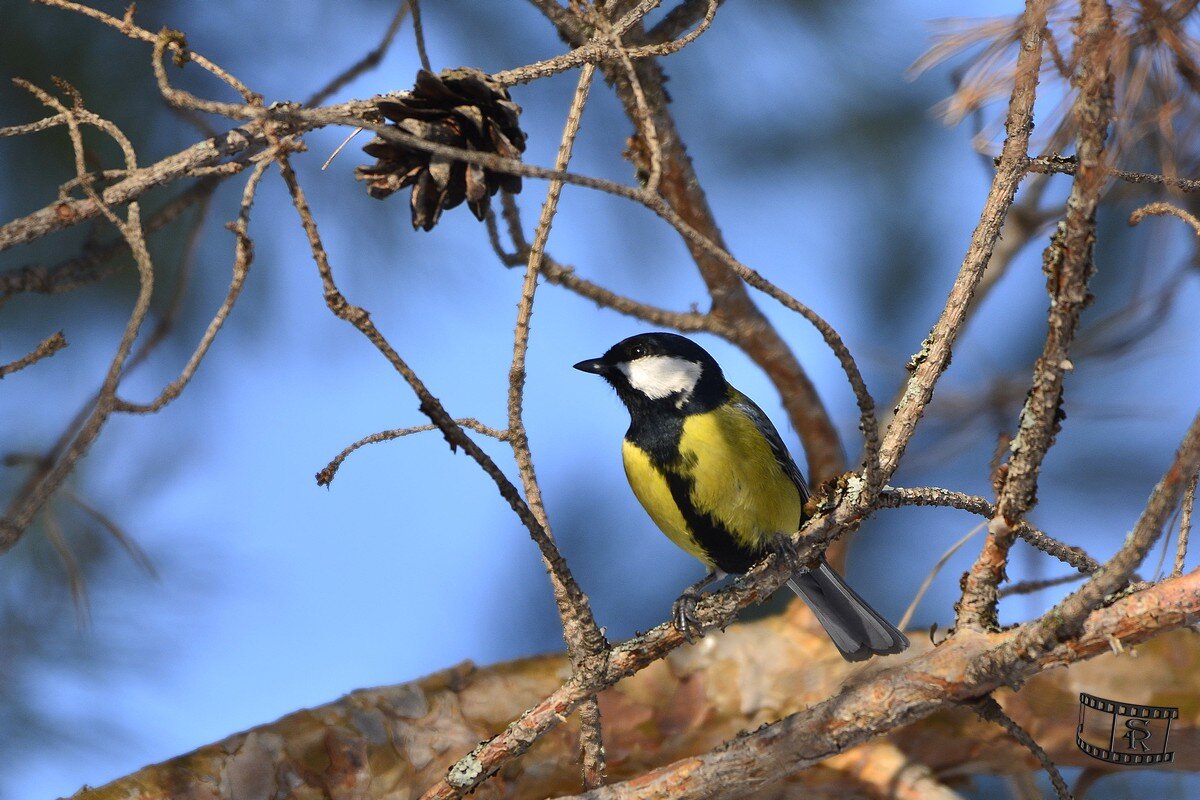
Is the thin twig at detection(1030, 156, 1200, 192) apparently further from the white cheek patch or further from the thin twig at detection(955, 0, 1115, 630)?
the white cheek patch

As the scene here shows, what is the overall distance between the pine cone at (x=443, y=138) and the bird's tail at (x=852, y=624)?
656mm

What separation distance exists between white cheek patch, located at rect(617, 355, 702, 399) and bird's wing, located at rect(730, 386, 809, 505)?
A: 0.22 ft

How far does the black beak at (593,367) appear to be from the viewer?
1.39 meters

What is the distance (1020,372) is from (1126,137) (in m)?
0.76

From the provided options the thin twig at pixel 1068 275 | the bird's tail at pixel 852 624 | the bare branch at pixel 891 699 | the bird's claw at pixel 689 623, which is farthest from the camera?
the bird's tail at pixel 852 624

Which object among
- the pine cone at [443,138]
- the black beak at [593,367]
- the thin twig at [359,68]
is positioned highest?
the thin twig at [359,68]

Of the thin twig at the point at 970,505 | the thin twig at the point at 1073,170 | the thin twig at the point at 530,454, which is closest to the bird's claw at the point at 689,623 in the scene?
the thin twig at the point at 530,454

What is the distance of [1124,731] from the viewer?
104cm

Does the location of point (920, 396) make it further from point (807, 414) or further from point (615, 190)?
point (807, 414)

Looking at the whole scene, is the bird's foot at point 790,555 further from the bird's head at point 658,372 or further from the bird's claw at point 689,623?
the bird's head at point 658,372

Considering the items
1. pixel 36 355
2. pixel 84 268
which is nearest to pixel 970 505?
pixel 36 355

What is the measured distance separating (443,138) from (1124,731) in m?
0.85

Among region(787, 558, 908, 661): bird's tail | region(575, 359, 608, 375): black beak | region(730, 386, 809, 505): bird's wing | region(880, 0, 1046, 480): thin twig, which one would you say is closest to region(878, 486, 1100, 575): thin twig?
region(880, 0, 1046, 480): thin twig

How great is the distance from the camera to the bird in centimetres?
124
